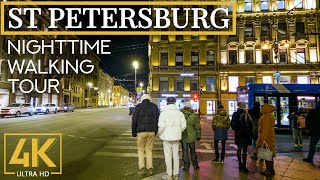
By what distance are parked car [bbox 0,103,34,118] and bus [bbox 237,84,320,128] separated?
1121 inches

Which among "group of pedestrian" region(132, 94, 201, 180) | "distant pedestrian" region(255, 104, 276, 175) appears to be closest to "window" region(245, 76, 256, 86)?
"distant pedestrian" region(255, 104, 276, 175)

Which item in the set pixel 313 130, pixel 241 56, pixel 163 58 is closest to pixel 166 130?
pixel 313 130

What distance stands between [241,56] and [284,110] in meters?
24.6

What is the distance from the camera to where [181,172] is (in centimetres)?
684

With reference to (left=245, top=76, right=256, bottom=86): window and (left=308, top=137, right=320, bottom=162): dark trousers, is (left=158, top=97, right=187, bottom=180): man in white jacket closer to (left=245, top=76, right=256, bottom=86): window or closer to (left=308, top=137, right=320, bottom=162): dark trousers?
(left=308, top=137, right=320, bottom=162): dark trousers

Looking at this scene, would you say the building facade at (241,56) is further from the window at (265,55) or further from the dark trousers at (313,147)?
the dark trousers at (313,147)

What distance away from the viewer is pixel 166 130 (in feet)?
19.7

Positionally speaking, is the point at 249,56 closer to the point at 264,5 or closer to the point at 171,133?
the point at 264,5

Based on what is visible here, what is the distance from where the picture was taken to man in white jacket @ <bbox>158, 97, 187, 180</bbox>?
5.99 meters

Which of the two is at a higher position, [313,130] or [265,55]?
[265,55]

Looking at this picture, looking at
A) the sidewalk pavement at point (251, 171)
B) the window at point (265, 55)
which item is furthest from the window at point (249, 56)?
the sidewalk pavement at point (251, 171)

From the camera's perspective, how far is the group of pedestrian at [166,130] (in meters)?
6.03

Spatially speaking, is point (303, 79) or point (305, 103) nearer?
point (305, 103)

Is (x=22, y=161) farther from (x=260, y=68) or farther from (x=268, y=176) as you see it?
(x=260, y=68)
